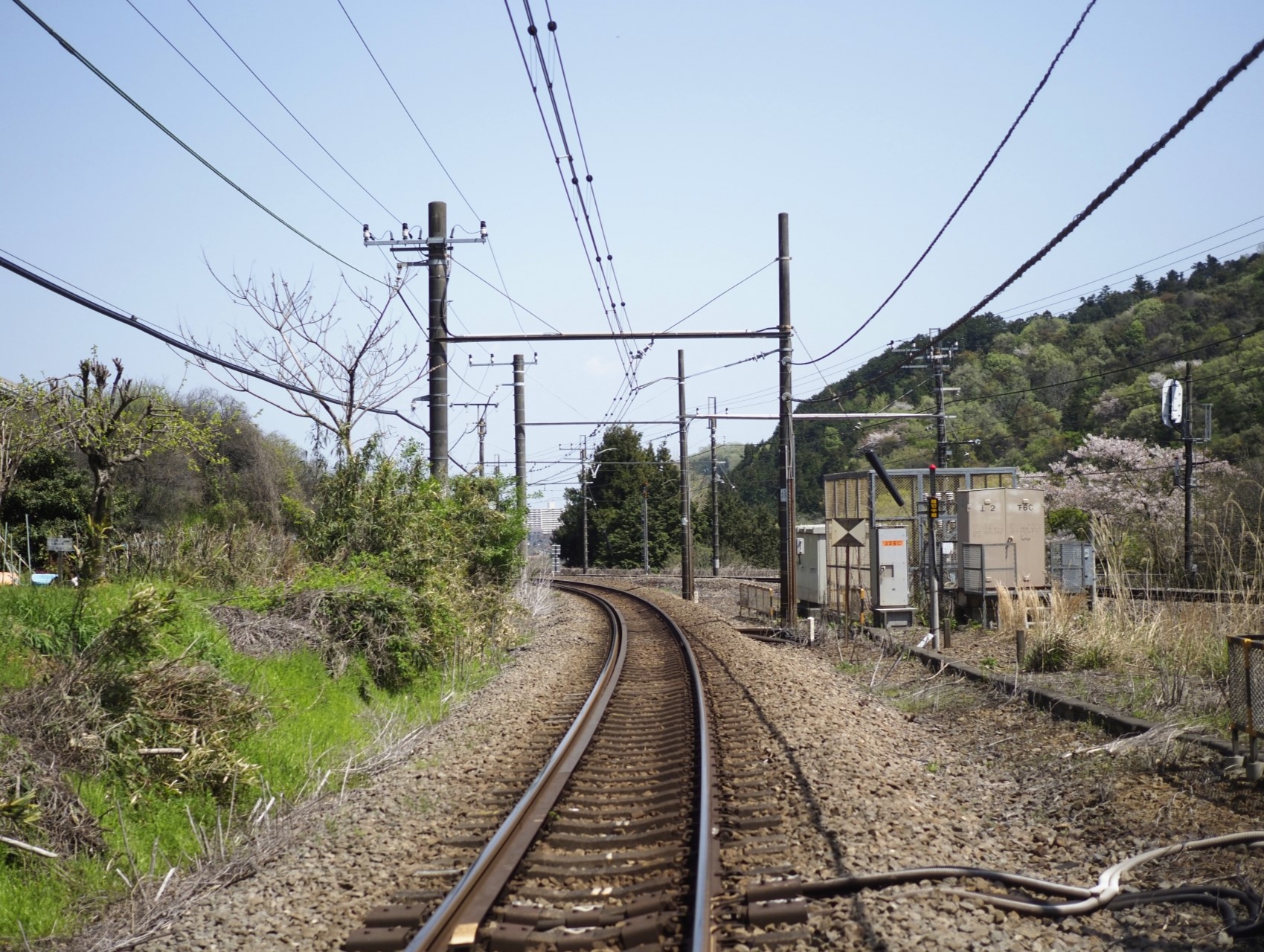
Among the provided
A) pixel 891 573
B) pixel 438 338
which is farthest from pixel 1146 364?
pixel 438 338

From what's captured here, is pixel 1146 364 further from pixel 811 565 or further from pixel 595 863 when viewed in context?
pixel 595 863

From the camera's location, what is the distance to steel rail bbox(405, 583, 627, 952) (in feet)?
17.1

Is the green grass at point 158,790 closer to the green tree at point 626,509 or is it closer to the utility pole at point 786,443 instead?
the utility pole at point 786,443

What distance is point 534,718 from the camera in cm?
1195

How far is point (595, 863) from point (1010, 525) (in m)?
18.0

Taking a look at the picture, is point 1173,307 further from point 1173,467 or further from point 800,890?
point 800,890

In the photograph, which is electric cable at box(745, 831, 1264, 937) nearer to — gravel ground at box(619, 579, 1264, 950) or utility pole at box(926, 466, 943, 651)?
gravel ground at box(619, 579, 1264, 950)

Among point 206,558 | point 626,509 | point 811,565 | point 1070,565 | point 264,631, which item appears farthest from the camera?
point 626,509

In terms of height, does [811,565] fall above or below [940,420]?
below

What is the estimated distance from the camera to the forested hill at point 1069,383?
57.9m

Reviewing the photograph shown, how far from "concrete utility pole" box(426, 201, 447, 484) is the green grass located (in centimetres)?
536

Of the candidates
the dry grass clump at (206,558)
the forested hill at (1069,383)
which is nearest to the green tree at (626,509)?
the forested hill at (1069,383)

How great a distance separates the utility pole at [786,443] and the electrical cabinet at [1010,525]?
3.78 m

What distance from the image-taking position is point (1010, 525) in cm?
2245
